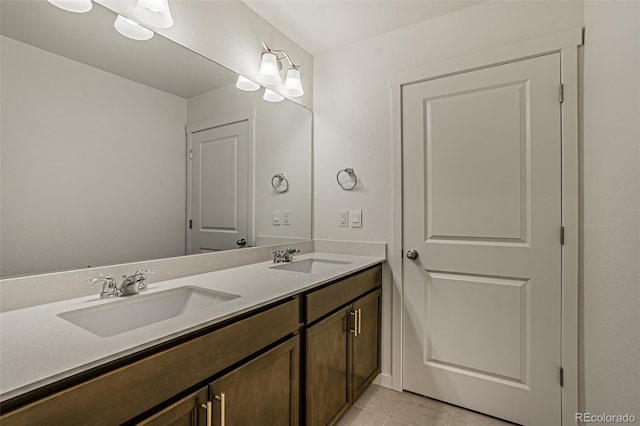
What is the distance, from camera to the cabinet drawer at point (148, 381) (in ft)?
1.99

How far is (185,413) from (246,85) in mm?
1673

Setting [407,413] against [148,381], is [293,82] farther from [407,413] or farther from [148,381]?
[407,413]

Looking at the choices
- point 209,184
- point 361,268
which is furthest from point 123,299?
point 361,268

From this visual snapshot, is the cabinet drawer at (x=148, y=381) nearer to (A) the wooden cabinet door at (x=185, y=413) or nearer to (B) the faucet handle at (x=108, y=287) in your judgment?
(A) the wooden cabinet door at (x=185, y=413)

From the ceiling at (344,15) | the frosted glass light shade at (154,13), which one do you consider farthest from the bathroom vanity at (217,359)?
the ceiling at (344,15)

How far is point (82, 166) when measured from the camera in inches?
46.7

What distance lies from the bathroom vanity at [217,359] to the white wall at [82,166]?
0.21 m

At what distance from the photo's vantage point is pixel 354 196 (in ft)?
7.30

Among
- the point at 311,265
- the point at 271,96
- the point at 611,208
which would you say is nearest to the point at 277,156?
the point at 271,96

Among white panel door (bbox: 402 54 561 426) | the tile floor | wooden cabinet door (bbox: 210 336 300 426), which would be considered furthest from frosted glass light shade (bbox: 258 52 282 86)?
the tile floor

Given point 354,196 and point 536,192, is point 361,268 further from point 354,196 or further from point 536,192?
point 536,192

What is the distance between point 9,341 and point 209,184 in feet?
3.43

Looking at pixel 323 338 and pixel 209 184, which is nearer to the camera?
pixel 323 338

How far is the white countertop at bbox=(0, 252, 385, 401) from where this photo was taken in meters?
0.62
